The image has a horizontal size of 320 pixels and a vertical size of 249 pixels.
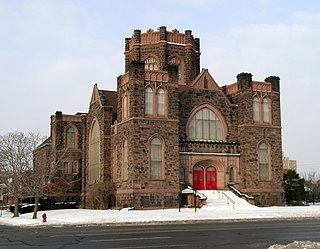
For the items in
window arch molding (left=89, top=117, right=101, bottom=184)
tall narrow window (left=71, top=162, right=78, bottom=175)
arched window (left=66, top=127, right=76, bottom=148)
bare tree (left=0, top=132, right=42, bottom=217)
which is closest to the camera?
bare tree (left=0, top=132, right=42, bottom=217)

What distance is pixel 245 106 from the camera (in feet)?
155

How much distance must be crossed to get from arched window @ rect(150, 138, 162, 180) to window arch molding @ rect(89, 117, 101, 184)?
872cm

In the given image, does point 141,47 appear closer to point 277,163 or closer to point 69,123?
point 69,123

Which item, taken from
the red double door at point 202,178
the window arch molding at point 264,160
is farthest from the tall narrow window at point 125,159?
the window arch molding at point 264,160

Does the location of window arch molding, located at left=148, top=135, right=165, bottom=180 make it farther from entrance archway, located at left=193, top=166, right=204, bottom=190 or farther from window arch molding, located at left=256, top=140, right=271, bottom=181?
window arch molding, located at left=256, top=140, right=271, bottom=181

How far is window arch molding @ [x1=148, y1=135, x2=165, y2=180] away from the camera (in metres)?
42.5

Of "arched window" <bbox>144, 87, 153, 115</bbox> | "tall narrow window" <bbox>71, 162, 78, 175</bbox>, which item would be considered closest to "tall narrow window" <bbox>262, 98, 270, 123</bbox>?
"arched window" <bbox>144, 87, 153, 115</bbox>

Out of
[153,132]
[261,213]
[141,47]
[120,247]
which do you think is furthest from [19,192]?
[120,247]

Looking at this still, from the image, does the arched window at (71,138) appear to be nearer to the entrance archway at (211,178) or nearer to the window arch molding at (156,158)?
the window arch molding at (156,158)

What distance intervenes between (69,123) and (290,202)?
2639cm

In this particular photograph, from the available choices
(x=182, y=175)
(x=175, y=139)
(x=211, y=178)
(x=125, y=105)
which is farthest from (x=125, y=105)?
(x=211, y=178)

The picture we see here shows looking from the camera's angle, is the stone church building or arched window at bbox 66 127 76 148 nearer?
the stone church building

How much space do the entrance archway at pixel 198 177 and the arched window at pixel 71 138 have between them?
757 inches

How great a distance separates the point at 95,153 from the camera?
5175 centimetres
